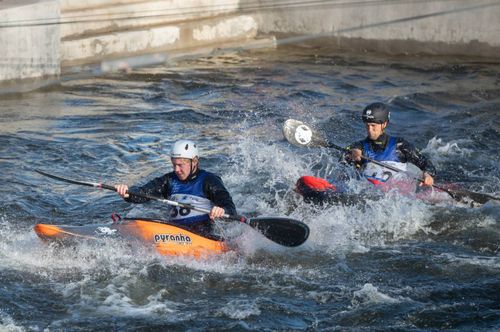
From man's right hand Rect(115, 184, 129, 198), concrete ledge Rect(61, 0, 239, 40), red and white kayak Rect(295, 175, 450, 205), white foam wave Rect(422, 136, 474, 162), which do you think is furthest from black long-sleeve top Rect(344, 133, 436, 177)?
concrete ledge Rect(61, 0, 239, 40)

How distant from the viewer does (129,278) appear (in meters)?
9.25

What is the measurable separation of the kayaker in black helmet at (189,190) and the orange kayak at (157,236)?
340 millimetres

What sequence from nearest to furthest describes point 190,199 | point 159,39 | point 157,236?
point 157,236 → point 190,199 → point 159,39

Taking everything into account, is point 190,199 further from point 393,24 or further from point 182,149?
point 393,24

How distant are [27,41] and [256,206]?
7.14 meters

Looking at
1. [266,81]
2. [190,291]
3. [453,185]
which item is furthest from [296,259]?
[266,81]

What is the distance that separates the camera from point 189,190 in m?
9.93

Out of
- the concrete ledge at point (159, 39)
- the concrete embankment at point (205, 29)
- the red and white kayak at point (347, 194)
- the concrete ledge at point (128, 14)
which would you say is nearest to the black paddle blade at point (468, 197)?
the red and white kayak at point (347, 194)

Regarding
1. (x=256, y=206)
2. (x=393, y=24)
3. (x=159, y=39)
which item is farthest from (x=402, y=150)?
(x=393, y=24)

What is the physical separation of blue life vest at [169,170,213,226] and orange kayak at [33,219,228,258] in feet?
1.30

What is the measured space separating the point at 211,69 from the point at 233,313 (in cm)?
1211

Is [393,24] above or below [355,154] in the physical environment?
above

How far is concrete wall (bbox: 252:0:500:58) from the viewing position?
20203 mm

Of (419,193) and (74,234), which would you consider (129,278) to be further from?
(419,193)
